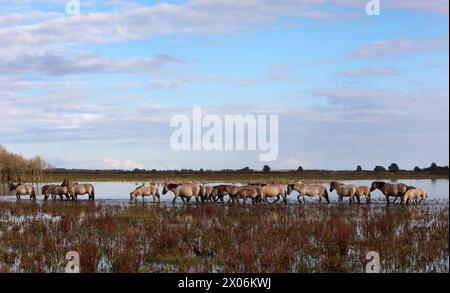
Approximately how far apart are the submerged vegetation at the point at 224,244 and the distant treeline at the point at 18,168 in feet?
179

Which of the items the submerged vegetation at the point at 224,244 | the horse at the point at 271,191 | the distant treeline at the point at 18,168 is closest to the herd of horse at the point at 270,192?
the horse at the point at 271,191

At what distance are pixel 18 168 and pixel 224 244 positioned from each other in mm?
64588

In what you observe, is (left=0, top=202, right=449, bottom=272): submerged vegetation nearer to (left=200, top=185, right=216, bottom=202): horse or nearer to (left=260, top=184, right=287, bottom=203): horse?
(left=260, top=184, right=287, bottom=203): horse

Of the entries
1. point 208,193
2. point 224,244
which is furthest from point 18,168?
point 224,244

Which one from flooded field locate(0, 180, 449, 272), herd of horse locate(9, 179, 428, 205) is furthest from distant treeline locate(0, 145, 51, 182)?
flooded field locate(0, 180, 449, 272)

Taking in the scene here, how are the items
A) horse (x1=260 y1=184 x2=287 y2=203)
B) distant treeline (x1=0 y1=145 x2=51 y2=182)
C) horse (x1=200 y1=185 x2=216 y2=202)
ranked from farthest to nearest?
distant treeline (x1=0 y1=145 x2=51 y2=182), horse (x1=200 y1=185 x2=216 y2=202), horse (x1=260 y1=184 x2=287 y2=203)

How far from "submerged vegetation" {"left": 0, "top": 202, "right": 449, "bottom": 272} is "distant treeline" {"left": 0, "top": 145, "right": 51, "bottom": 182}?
5442 cm

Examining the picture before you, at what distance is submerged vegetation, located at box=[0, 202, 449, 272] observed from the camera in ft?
39.0

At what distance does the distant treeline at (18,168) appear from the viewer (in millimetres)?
72562

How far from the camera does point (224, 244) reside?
14.7 metres

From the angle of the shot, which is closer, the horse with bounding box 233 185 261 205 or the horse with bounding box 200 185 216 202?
the horse with bounding box 233 185 261 205

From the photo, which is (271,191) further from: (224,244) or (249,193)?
(224,244)

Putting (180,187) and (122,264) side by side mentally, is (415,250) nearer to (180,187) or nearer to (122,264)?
(122,264)

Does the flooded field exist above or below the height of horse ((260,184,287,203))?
below
